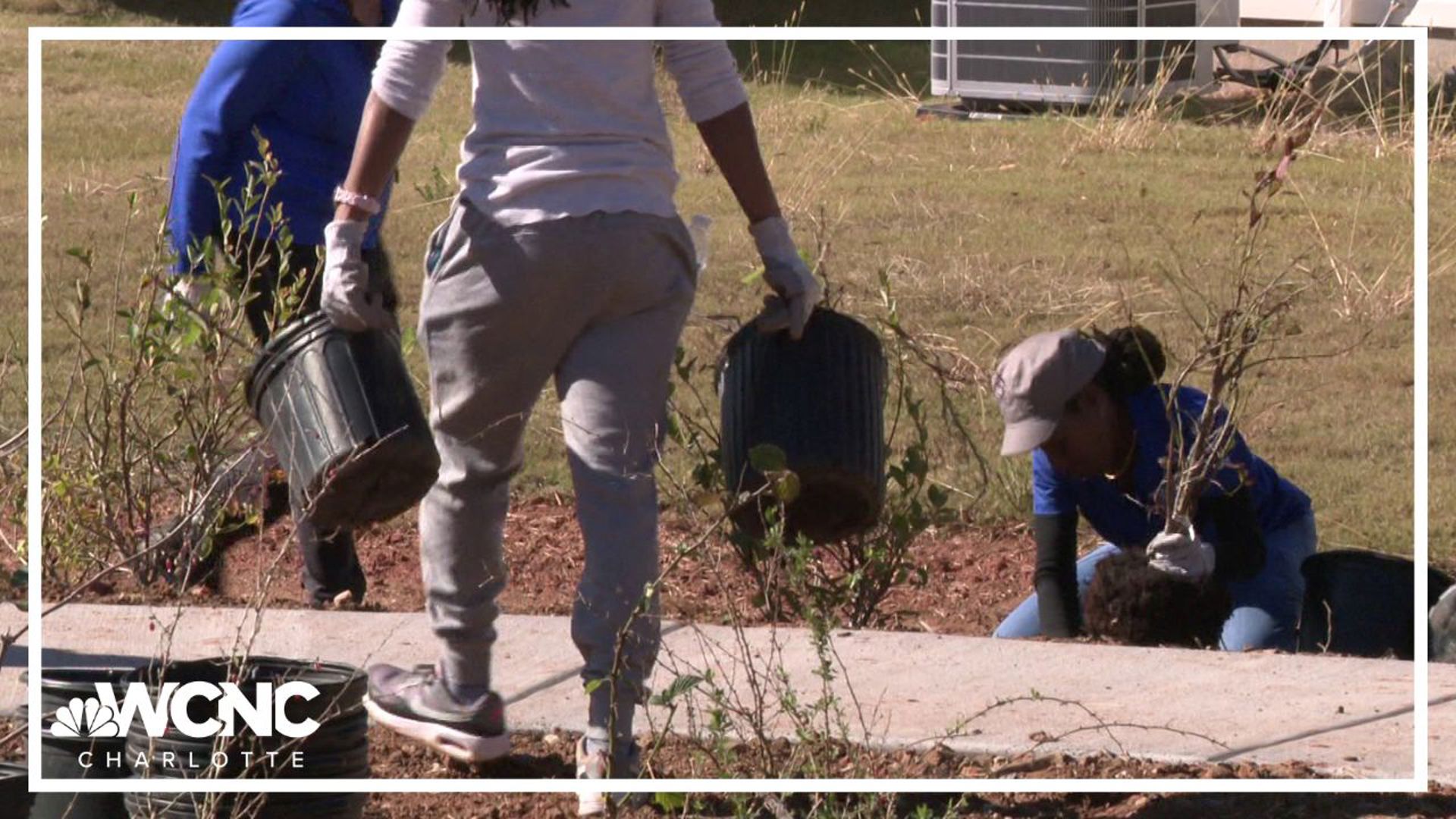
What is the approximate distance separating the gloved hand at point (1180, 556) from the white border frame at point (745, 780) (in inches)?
24.3

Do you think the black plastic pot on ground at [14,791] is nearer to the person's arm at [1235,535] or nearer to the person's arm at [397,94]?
the person's arm at [397,94]

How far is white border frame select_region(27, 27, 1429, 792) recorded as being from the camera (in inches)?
112

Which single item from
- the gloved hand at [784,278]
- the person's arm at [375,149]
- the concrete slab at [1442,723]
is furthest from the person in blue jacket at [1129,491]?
the person's arm at [375,149]

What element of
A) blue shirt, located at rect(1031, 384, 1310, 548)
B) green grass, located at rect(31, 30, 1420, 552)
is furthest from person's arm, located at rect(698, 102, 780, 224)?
blue shirt, located at rect(1031, 384, 1310, 548)

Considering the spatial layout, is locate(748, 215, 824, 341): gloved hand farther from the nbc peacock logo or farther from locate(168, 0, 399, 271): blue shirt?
the nbc peacock logo

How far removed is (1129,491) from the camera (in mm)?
4199

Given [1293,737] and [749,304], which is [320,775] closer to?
[1293,737]

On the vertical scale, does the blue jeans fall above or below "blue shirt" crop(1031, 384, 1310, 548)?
below

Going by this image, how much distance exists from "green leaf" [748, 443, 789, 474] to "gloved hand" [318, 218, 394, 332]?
2.13 ft

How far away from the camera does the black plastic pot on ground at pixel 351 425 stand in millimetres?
3070

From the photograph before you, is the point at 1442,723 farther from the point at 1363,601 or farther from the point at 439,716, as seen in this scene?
the point at 439,716

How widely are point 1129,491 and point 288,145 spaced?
6.24 ft

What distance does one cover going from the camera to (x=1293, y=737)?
3.25 meters

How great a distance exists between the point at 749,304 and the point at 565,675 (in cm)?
193
